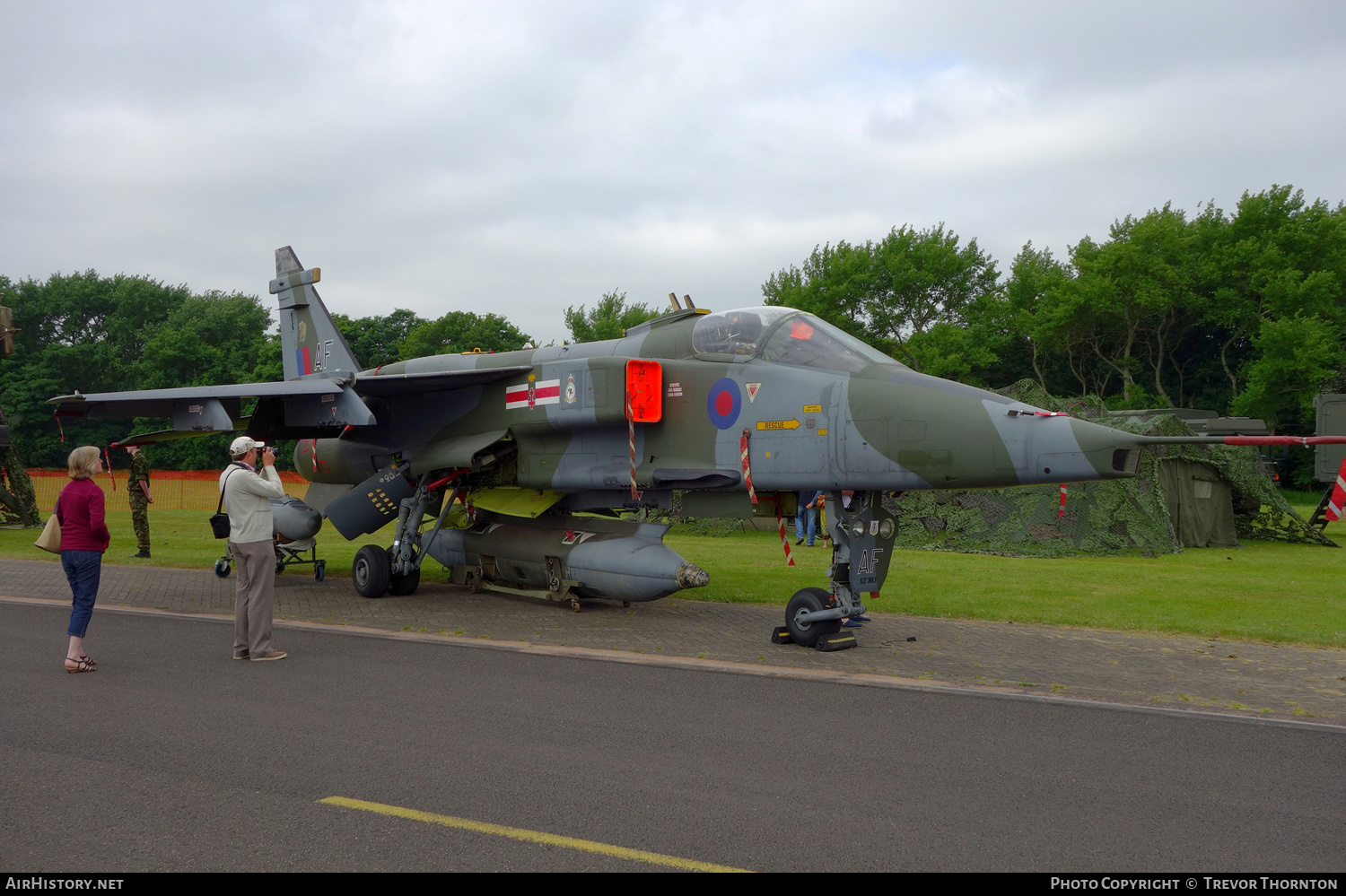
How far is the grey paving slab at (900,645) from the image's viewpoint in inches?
299

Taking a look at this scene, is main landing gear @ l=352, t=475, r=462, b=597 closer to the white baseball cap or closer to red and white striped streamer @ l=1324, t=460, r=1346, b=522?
the white baseball cap

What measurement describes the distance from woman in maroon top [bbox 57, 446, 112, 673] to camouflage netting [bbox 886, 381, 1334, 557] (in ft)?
49.3

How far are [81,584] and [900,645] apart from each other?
741 centimetres

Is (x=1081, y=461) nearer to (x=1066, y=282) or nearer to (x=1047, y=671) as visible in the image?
(x=1047, y=671)

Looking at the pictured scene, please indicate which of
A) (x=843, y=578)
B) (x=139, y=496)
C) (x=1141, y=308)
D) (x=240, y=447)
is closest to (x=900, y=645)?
(x=843, y=578)

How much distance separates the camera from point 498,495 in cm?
1320

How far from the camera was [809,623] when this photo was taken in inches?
364

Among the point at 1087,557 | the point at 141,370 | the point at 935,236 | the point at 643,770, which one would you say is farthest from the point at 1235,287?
the point at 141,370

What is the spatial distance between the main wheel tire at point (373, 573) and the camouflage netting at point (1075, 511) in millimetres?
11089

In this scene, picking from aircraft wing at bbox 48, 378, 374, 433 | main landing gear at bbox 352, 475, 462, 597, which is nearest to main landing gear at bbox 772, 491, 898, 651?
aircraft wing at bbox 48, 378, 374, 433

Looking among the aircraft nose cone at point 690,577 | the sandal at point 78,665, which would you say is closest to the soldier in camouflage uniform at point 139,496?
the sandal at point 78,665

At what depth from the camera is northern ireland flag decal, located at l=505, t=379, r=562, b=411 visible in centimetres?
1147

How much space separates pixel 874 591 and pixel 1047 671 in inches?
68.0

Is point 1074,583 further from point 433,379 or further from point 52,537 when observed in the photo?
point 52,537
